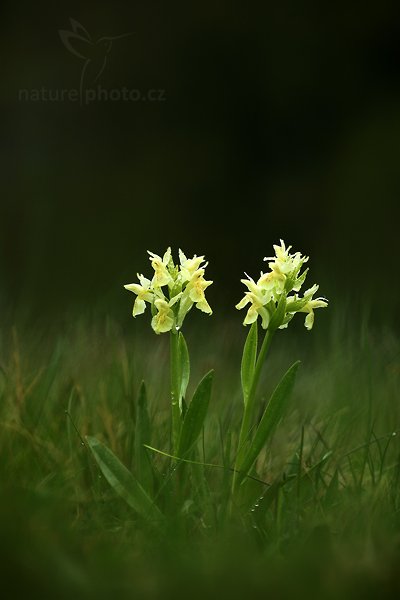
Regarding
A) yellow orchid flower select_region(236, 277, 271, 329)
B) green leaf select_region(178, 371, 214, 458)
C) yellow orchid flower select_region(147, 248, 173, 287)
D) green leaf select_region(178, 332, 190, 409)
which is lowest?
green leaf select_region(178, 371, 214, 458)

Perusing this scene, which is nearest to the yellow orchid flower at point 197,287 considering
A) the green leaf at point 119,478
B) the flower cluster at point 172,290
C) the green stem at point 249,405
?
the flower cluster at point 172,290

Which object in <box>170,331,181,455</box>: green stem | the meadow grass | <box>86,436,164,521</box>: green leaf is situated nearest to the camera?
the meadow grass

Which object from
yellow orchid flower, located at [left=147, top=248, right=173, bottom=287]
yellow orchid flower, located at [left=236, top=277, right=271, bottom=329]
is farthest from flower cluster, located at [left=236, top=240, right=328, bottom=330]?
yellow orchid flower, located at [left=147, top=248, right=173, bottom=287]

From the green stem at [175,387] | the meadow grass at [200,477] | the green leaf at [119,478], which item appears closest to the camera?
the meadow grass at [200,477]

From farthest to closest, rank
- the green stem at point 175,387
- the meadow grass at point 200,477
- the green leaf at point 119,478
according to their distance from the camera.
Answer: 1. the green stem at point 175,387
2. the green leaf at point 119,478
3. the meadow grass at point 200,477

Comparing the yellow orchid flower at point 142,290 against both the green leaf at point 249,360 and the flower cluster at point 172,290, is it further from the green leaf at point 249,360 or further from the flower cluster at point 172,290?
the green leaf at point 249,360

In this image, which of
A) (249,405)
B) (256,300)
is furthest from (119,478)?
(256,300)

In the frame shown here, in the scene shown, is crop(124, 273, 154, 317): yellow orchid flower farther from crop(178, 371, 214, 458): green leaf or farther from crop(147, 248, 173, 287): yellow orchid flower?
crop(178, 371, 214, 458): green leaf
